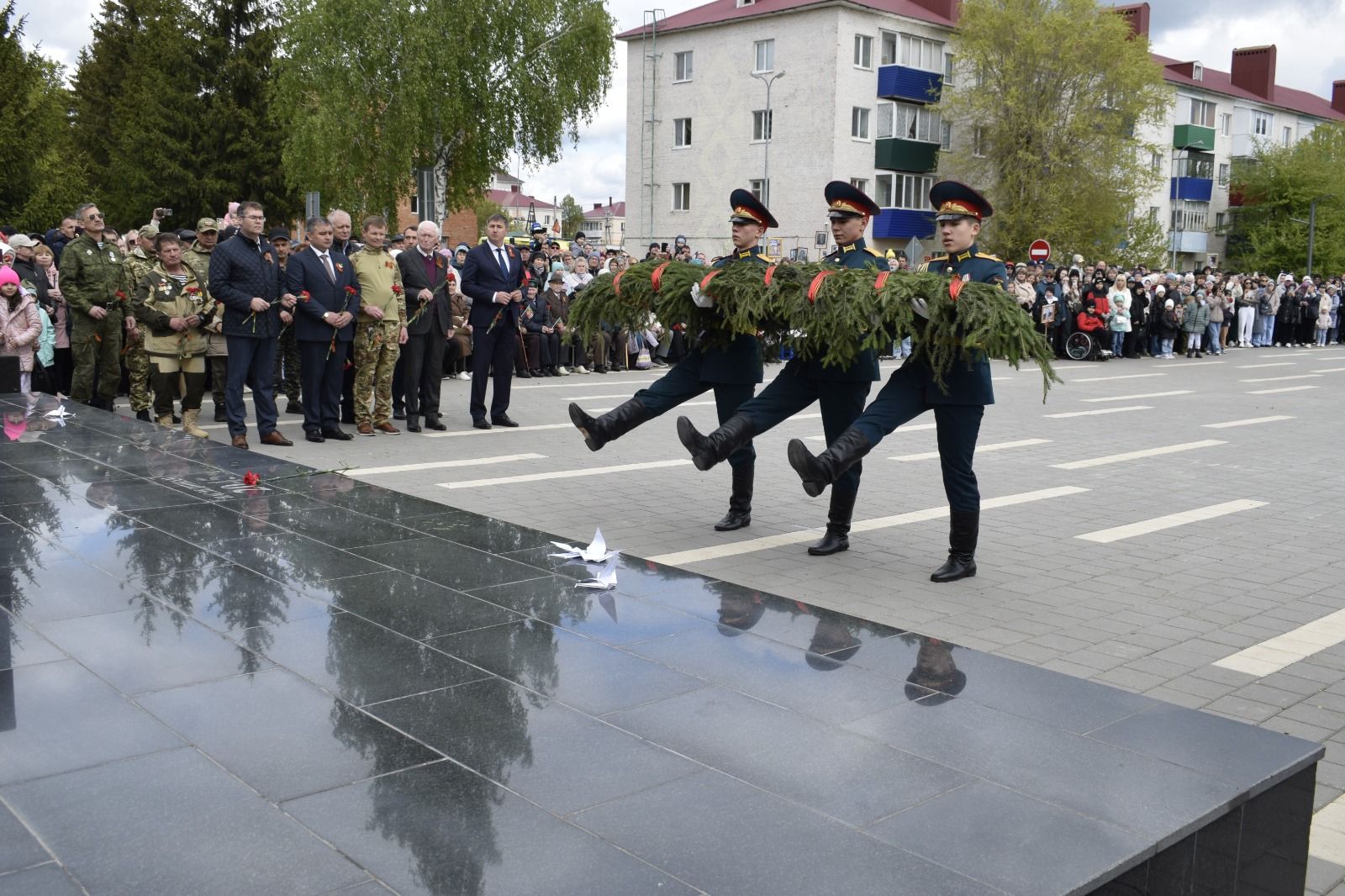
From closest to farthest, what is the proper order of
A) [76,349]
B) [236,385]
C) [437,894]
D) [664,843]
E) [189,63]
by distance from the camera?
[437,894], [664,843], [236,385], [76,349], [189,63]

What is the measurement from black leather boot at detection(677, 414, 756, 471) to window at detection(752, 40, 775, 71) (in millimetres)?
49610

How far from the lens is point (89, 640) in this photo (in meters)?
4.72

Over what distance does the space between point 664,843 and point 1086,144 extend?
53782 millimetres

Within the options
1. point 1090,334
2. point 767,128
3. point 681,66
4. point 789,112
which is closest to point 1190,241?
point 789,112

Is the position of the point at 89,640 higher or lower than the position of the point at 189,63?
lower

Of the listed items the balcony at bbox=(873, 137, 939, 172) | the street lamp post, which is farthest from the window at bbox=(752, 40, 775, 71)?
the balcony at bbox=(873, 137, 939, 172)

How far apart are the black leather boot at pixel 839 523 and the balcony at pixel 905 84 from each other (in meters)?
48.6

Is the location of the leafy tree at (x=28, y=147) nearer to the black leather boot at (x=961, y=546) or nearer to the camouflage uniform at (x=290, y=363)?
the camouflage uniform at (x=290, y=363)

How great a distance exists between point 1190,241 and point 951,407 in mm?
72748

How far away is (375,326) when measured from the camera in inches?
488

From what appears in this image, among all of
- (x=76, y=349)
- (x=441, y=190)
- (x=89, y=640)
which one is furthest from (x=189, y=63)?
(x=89, y=640)

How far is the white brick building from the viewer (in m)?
52.7

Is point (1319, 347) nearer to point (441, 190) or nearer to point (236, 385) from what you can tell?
point (441, 190)

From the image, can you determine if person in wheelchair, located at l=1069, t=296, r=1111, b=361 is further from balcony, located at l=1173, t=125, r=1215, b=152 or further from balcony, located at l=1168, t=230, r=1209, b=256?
balcony, located at l=1168, t=230, r=1209, b=256
